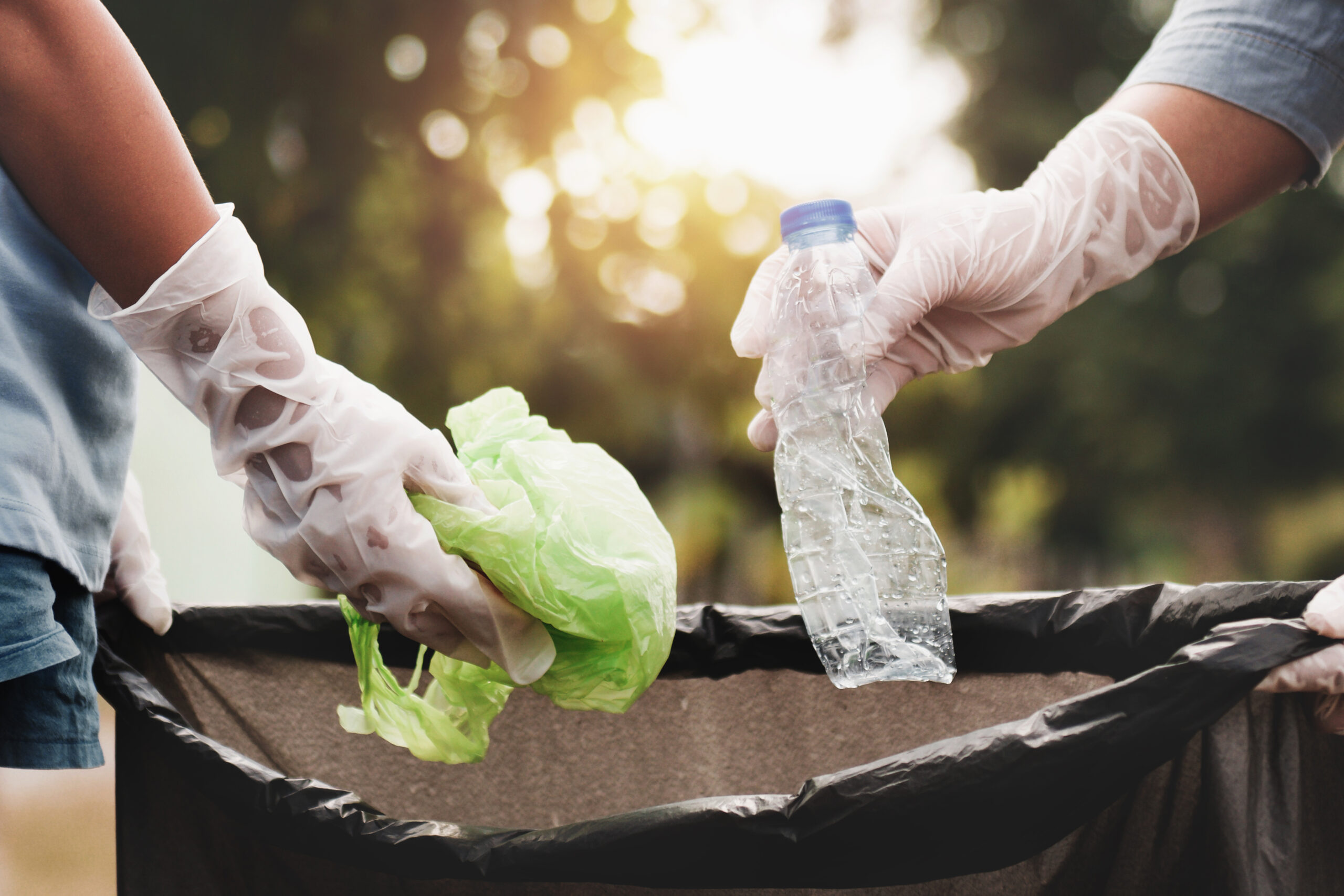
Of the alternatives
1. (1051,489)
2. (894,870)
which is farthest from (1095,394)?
(894,870)

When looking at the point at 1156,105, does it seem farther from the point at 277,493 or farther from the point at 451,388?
the point at 451,388

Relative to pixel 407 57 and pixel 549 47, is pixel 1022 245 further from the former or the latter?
pixel 549 47

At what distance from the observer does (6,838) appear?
1.20 m

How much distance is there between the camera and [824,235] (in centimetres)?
112

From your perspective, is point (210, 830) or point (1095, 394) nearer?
point (210, 830)

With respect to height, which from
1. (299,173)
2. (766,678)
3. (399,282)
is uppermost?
(299,173)

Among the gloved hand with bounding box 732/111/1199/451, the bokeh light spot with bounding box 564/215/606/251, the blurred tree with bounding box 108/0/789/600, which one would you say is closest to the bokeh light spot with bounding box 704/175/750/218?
the blurred tree with bounding box 108/0/789/600

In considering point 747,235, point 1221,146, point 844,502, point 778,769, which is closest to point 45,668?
point 778,769

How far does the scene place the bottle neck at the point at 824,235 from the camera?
44.0 inches

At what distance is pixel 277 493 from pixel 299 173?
5970 millimetres

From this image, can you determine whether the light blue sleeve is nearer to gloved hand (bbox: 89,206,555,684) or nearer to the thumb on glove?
gloved hand (bbox: 89,206,555,684)

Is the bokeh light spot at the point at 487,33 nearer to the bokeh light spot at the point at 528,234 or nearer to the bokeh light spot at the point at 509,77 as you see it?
the bokeh light spot at the point at 509,77

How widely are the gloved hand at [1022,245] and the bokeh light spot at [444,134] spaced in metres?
6.02

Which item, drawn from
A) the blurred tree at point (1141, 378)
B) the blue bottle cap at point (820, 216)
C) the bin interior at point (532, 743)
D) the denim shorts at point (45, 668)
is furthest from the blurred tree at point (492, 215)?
the blue bottle cap at point (820, 216)
